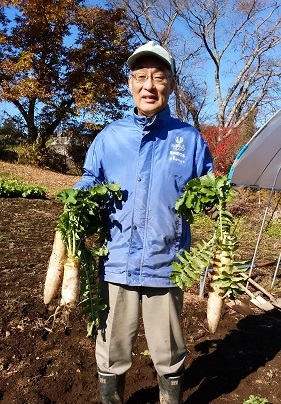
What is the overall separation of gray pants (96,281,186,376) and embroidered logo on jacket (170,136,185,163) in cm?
67

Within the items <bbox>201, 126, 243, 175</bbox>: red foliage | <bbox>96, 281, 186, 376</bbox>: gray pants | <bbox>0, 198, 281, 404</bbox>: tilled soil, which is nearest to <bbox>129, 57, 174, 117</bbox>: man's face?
<bbox>96, 281, 186, 376</bbox>: gray pants

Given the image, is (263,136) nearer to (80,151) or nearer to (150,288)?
(150,288)

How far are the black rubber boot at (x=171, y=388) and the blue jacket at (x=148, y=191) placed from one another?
1.89 ft

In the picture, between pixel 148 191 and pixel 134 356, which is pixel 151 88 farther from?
pixel 134 356

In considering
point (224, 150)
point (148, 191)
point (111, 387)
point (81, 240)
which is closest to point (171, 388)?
point (111, 387)

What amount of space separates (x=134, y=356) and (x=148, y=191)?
154 centimetres

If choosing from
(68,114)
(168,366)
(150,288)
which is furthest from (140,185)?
(68,114)

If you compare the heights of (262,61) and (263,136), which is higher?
(262,61)

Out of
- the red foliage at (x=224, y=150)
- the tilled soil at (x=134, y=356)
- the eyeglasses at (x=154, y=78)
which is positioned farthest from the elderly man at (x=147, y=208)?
the red foliage at (x=224, y=150)

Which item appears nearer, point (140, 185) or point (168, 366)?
point (140, 185)

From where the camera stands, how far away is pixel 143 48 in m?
2.05

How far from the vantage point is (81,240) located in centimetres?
224

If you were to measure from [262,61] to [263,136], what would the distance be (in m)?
19.0

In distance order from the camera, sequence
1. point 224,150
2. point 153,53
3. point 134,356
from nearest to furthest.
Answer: point 153,53, point 134,356, point 224,150
